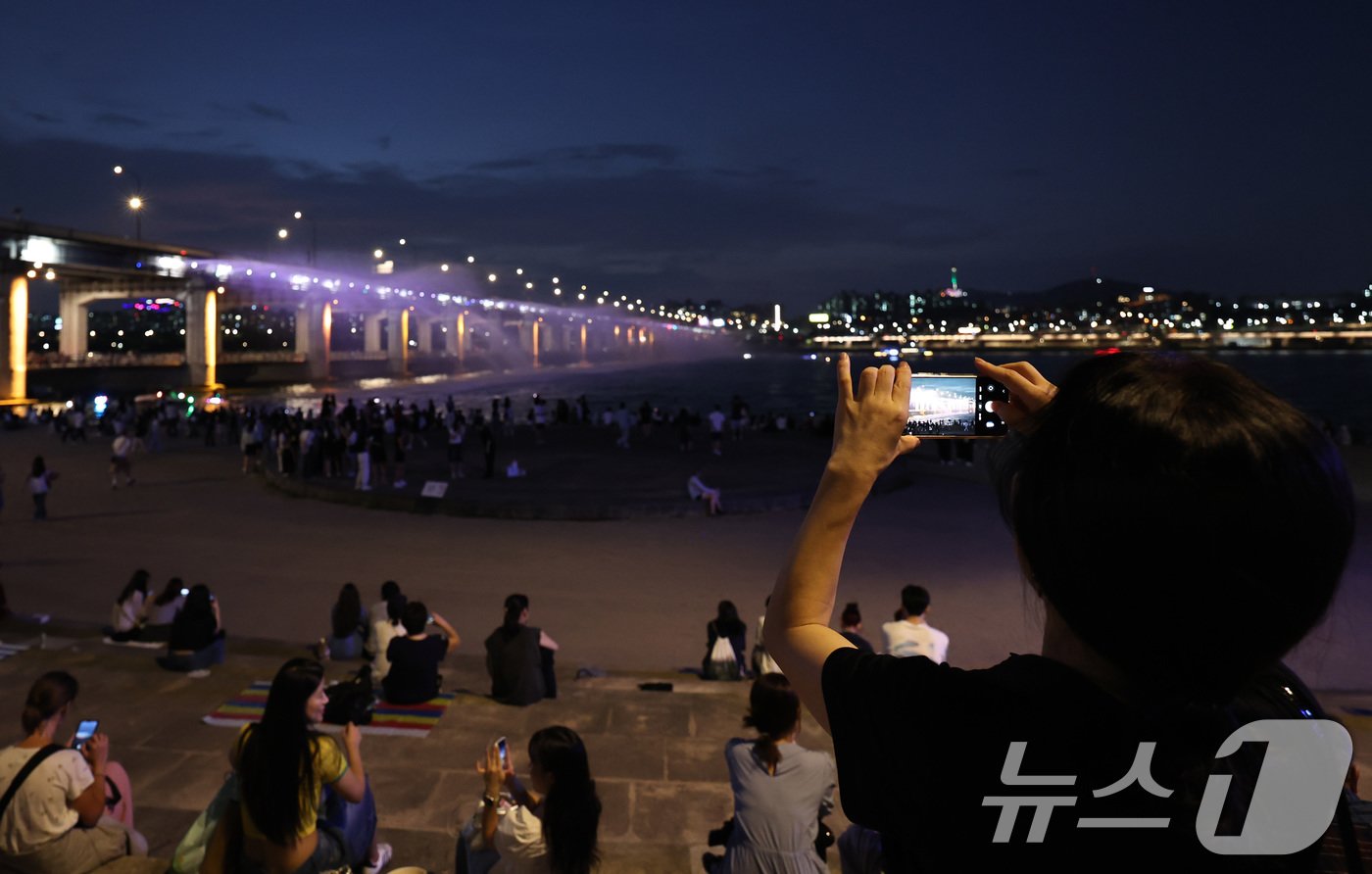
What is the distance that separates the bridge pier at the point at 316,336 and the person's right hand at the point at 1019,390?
90.3 metres

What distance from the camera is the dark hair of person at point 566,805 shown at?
3.23 m

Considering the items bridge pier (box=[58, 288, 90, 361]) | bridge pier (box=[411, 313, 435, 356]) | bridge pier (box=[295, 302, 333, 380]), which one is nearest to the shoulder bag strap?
bridge pier (box=[58, 288, 90, 361])

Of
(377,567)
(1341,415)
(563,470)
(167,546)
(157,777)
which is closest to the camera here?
(157,777)

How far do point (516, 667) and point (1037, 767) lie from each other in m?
6.17

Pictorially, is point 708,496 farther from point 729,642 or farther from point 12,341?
point 12,341

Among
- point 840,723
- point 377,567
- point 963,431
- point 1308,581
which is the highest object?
point 963,431

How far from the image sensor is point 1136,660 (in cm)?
100

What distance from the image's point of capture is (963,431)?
69.2 inches

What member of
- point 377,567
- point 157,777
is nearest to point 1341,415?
point 377,567

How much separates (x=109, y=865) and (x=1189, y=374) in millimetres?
4701

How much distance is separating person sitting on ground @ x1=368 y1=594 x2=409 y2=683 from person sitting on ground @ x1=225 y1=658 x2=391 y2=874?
380cm

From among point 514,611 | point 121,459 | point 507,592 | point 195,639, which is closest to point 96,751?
point 514,611

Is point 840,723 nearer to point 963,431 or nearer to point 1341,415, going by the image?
point 963,431

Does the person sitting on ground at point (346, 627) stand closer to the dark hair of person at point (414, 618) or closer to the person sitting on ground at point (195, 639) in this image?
the person sitting on ground at point (195, 639)
